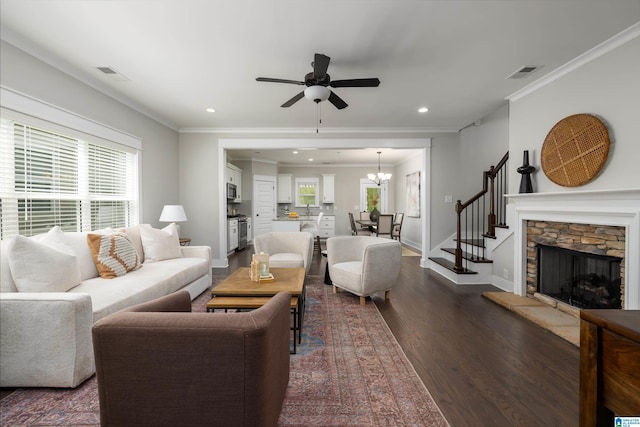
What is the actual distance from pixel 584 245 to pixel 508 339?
1336 mm

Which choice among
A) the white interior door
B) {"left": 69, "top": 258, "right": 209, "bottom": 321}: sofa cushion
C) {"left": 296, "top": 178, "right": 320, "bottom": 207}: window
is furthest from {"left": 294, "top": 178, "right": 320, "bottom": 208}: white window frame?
Answer: {"left": 69, "top": 258, "right": 209, "bottom": 321}: sofa cushion

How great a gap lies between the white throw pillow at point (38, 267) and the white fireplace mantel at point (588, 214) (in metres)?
4.55

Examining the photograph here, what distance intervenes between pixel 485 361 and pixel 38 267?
3.45m

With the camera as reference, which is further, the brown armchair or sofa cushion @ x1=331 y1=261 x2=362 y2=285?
sofa cushion @ x1=331 y1=261 x2=362 y2=285

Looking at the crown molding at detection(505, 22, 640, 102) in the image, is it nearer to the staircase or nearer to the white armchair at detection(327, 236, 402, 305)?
the staircase

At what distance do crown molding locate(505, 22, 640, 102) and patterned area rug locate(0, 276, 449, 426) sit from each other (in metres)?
3.34

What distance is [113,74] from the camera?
3.20 m

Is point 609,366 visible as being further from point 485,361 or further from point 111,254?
point 111,254

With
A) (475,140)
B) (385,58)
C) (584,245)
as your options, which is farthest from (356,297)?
(475,140)

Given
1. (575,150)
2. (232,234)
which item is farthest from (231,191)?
(575,150)

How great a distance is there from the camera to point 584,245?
9.33 feet

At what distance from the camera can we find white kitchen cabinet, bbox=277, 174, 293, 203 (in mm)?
9266

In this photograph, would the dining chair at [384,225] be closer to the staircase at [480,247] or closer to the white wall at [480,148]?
the staircase at [480,247]

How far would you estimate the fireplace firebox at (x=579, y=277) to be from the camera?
8.69 feet
